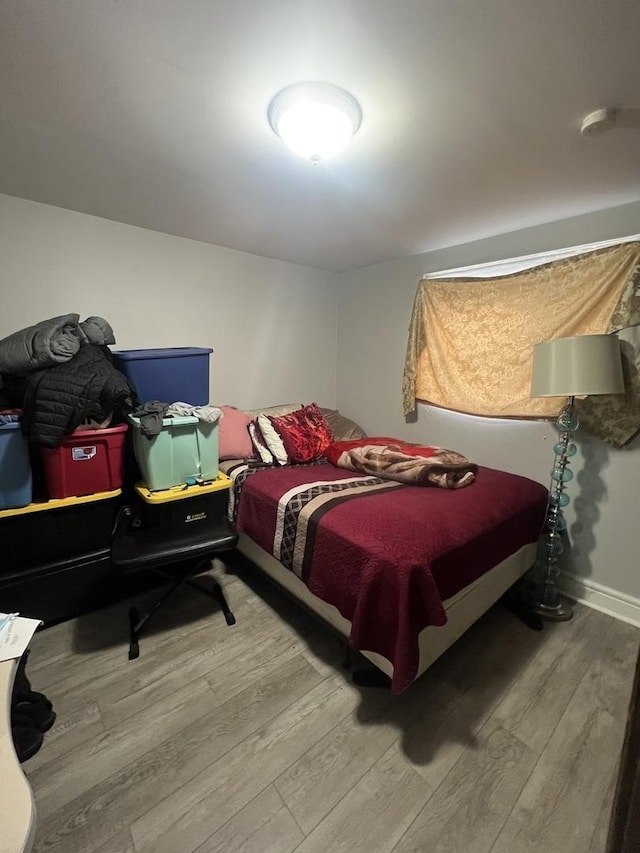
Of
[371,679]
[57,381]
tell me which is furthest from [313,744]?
[57,381]

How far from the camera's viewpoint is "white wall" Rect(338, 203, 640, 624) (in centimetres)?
206

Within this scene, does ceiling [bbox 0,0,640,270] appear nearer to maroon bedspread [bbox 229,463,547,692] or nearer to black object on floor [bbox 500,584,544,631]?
maroon bedspread [bbox 229,463,547,692]

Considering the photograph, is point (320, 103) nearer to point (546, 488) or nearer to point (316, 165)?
point (316, 165)

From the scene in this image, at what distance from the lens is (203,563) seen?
80.2 inches

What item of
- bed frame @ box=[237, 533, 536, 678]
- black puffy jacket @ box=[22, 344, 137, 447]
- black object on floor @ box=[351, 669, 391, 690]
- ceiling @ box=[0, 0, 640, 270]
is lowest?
black object on floor @ box=[351, 669, 391, 690]

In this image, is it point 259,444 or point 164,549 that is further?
point 259,444

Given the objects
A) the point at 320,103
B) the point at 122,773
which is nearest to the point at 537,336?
the point at 320,103

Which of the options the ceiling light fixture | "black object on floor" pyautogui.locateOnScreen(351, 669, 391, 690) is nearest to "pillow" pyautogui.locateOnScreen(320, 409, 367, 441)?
"black object on floor" pyautogui.locateOnScreen(351, 669, 391, 690)

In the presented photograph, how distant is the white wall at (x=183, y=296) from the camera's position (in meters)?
2.12

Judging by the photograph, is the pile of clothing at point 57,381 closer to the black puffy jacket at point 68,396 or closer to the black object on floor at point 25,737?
the black puffy jacket at point 68,396

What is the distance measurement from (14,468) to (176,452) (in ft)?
2.25

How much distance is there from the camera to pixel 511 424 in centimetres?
246

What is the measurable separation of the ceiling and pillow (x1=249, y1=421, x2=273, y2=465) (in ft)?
4.58

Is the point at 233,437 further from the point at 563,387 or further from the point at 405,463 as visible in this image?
the point at 563,387
